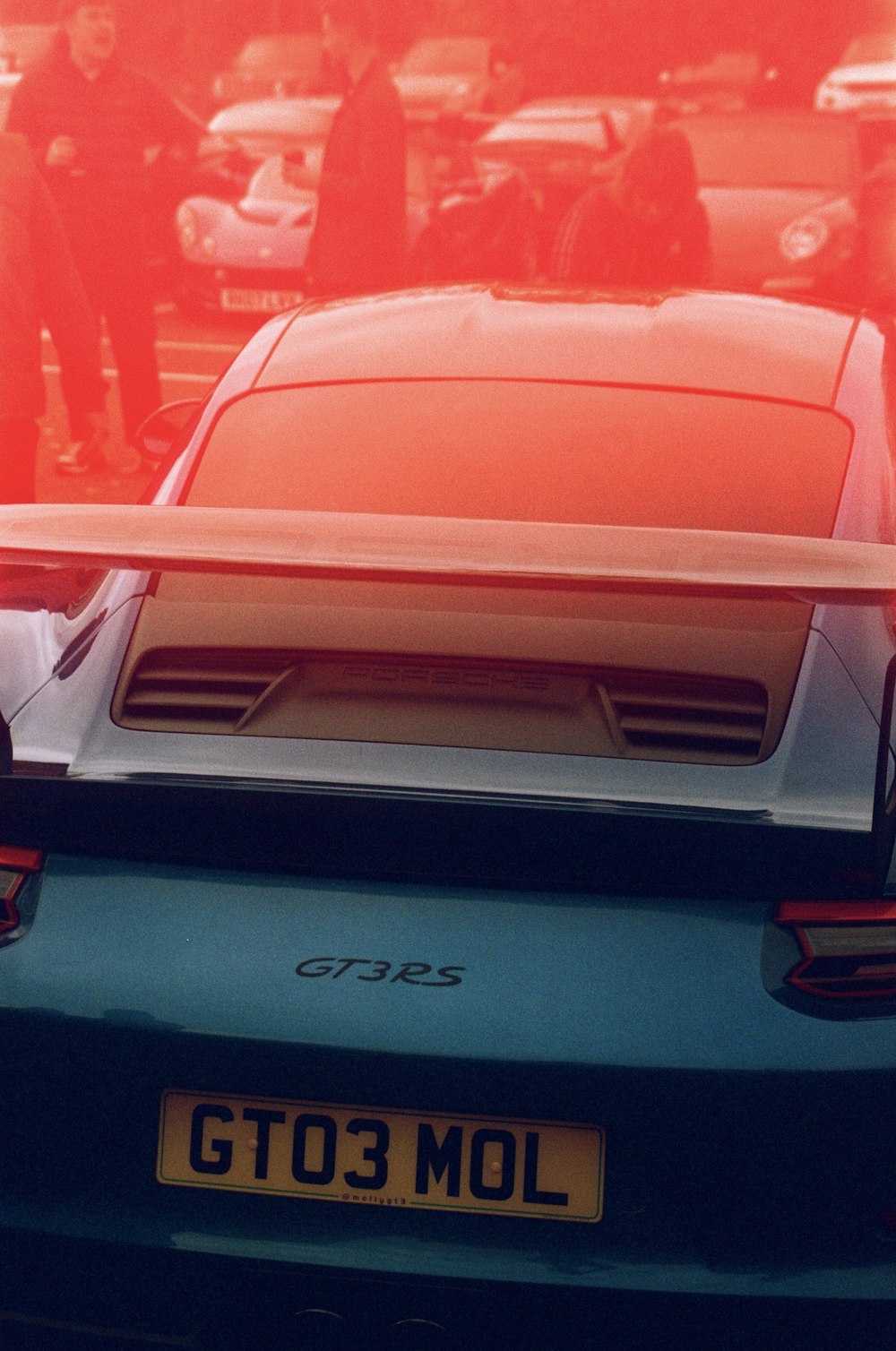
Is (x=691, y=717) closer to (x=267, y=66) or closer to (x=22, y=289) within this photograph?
(x=22, y=289)

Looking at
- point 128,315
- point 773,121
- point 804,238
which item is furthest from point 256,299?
point 128,315

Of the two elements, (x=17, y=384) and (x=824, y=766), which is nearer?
(x=824, y=766)

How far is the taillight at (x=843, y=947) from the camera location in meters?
2.06

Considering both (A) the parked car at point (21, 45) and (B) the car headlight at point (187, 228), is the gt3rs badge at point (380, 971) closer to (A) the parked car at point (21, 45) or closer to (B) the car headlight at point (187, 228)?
(B) the car headlight at point (187, 228)

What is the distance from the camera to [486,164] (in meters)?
15.1

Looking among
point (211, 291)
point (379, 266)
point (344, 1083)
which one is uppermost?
point (344, 1083)

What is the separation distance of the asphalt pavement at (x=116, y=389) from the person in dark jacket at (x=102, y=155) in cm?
22

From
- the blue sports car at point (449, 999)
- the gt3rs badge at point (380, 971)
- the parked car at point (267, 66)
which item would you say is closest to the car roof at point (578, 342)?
the blue sports car at point (449, 999)

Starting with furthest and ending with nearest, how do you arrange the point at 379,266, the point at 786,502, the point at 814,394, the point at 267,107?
1. the point at 267,107
2. the point at 379,266
3. the point at 814,394
4. the point at 786,502

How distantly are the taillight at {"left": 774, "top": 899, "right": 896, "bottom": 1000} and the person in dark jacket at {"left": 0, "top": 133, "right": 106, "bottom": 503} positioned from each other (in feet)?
16.2

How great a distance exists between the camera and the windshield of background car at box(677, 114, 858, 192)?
46.1 feet

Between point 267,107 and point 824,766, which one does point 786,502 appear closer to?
point 824,766

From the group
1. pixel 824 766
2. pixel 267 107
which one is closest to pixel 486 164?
pixel 267 107

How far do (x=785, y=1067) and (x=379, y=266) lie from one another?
711 centimetres
